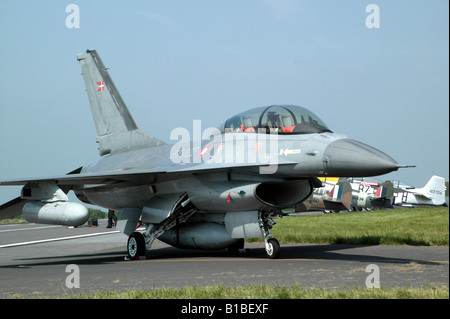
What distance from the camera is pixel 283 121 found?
41.0 ft

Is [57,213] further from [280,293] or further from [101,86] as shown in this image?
[280,293]

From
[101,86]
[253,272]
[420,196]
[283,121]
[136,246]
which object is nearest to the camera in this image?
[253,272]

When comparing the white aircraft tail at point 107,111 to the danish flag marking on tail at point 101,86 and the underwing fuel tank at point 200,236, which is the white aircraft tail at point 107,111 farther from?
the underwing fuel tank at point 200,236

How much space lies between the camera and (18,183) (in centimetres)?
1405

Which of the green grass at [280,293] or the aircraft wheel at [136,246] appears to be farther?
the aircraft wheel at [136,246]

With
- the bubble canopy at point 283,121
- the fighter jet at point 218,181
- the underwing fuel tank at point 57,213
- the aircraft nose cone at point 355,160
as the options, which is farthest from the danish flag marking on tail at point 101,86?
the aircraft nose cone at point 355,160

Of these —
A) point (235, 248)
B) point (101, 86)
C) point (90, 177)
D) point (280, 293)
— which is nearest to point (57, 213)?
point (90, 177)

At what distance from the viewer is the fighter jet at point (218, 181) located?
11.8 metres

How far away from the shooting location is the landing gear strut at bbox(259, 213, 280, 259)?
12578 mm

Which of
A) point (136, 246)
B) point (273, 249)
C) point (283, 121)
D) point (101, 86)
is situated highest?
point (101, 86)

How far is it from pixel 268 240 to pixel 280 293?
5.88 m

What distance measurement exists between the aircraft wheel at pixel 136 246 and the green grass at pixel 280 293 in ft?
22.4
